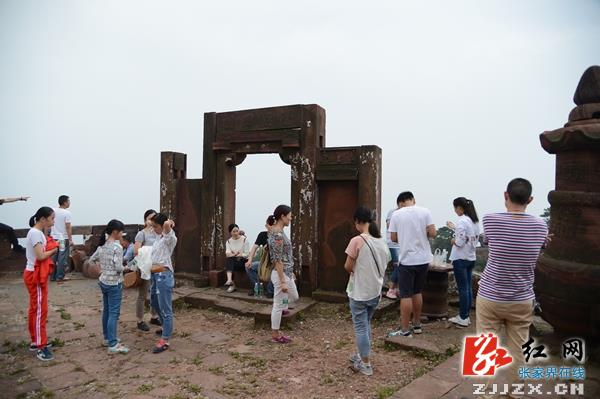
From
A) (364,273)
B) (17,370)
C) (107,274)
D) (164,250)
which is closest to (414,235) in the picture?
(364,273)

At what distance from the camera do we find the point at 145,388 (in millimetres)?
4074

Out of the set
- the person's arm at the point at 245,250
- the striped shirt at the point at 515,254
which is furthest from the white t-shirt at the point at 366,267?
→ the person's arm at the point at 245,250

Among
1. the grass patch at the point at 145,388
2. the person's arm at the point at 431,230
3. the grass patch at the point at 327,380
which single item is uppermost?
the person's arm at the point at 431,230

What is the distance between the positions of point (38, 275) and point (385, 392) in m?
4.28

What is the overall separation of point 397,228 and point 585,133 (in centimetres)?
239

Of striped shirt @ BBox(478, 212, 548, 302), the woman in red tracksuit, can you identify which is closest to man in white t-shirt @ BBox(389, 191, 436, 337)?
striped shirt @ BBox(478, 212, 548, 302)

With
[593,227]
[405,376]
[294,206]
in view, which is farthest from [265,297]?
[593,227]

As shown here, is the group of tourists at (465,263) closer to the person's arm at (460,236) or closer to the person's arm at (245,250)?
the person's arm at (460,236)

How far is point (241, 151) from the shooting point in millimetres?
8672

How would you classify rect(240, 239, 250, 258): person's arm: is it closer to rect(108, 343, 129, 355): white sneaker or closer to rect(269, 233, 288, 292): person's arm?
rect(269, 233, 288, 292): person's arm

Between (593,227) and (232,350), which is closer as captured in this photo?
(593,227)

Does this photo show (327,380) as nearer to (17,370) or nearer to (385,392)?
(385,392)

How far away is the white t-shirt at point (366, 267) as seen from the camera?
165 inches

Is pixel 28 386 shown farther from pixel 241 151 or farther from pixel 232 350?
pixel 241 151
